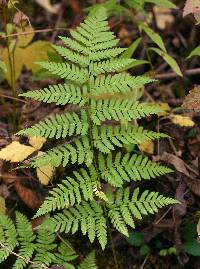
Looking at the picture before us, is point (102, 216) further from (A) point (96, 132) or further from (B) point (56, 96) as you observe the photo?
(B) point (56, 96)

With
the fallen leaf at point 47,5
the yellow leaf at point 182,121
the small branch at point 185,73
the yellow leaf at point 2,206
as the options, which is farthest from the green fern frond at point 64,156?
the fallen leaf at point 47,5

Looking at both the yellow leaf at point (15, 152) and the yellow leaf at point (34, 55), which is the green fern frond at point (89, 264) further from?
the yellow leaf at point (34, 55)

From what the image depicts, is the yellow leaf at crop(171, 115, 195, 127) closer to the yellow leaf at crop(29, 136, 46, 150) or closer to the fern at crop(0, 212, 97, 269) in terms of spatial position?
the yellow leaf at crop(29, 136, 46, 150)

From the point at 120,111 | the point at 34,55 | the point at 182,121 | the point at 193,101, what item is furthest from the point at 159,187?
the point at 34,55

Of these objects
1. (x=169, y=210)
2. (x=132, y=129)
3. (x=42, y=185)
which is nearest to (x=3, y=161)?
(x=42, y=185)

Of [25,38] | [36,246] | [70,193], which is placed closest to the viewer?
[70,193]

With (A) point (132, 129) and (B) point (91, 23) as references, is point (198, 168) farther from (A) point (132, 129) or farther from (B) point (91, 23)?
(B) point (91, 23)

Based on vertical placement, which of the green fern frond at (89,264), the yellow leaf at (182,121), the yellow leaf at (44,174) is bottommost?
the green fern frond at (89,264)
